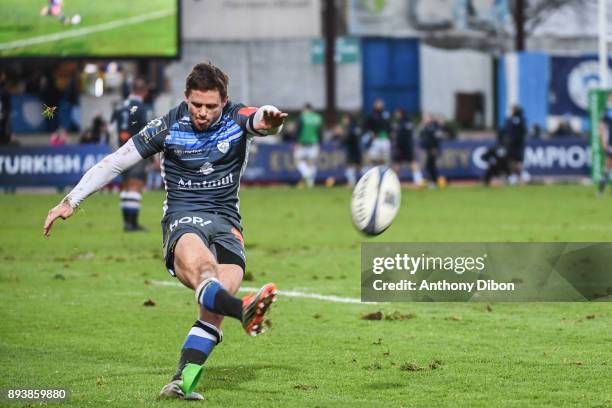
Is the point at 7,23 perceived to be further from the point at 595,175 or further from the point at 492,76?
the point at 492,76

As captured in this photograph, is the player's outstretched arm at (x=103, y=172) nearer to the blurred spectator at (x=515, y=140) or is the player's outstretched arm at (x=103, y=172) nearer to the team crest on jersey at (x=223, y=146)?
the team crest on jersey at (x=223, y=146)

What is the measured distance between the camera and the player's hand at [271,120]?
27.9 feet


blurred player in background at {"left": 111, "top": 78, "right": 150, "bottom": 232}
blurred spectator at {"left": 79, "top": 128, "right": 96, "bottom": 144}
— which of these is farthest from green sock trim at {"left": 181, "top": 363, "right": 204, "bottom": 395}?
blurred spectator at {"left": 79, "top": 128, "right": 96, "bottom": 144}

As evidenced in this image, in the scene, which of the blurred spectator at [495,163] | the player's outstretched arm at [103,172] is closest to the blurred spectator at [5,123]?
the blurred spectator at [495,163]

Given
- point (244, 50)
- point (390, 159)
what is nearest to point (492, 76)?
point (244, 50)

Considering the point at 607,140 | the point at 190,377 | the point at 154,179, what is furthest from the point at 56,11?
the point at 190,377

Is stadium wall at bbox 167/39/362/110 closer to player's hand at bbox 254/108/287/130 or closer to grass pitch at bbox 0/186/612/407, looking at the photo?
grass pitch at bbox 0/186/612/407

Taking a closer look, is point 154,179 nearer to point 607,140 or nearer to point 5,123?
point 5,123

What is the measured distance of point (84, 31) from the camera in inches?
1318

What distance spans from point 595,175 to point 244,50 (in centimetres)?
2122

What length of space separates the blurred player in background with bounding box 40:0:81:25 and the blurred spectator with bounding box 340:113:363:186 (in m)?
7.84

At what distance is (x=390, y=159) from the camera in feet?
123

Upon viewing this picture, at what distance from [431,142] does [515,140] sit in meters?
2.43

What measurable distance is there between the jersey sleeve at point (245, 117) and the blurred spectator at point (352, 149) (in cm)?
2680
